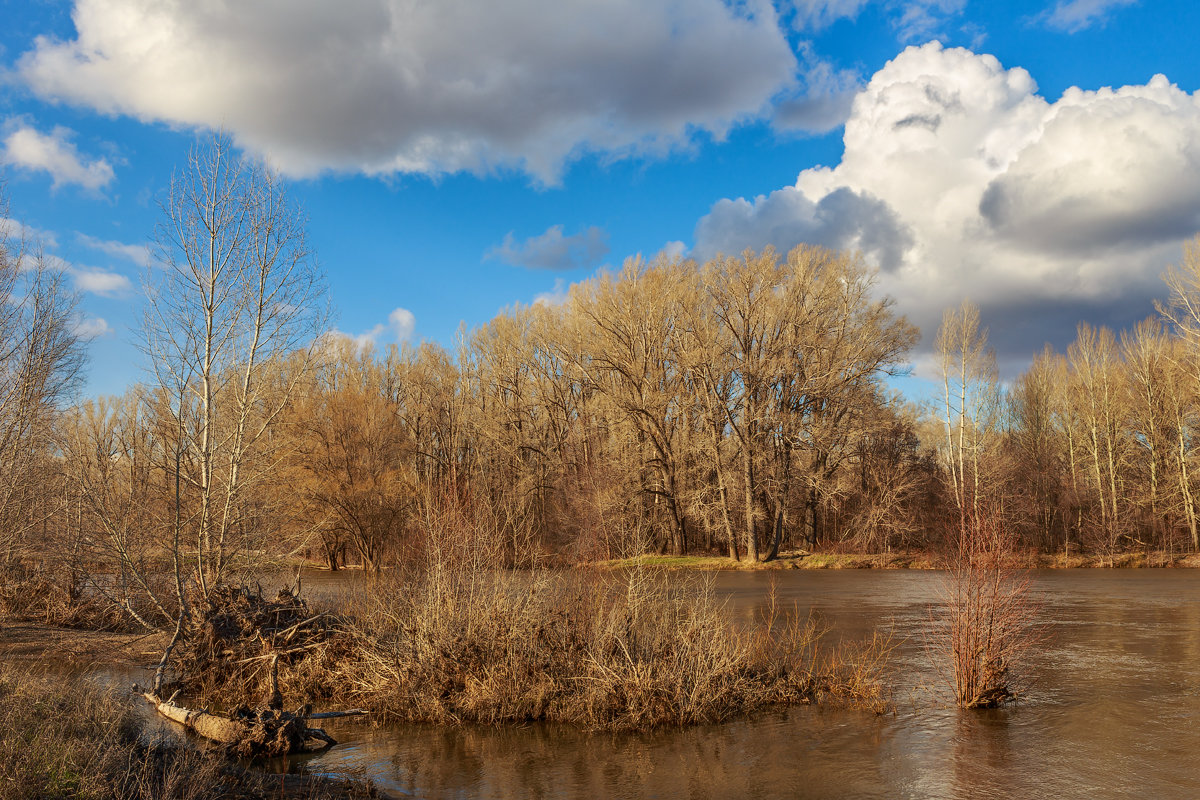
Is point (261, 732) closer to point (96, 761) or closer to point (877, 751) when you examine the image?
point (96, 761)

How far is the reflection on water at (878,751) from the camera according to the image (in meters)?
9.51

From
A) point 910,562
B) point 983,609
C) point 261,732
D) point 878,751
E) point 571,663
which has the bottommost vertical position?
point 878,751

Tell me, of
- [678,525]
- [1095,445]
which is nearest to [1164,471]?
[1095,445]

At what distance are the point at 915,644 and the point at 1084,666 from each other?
333 cm

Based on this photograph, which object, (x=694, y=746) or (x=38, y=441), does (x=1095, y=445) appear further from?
(x=38, y=441)

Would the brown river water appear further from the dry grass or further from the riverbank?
the riverbank

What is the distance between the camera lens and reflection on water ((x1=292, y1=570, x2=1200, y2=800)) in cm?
951

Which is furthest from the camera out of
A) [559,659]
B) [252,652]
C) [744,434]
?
[744,434]

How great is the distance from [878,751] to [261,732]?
8662mm

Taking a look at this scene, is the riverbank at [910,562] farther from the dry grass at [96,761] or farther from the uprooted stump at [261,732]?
the dry grass at [96,761]

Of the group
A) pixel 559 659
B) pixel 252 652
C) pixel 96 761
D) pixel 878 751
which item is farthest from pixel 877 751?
pixel 252 652

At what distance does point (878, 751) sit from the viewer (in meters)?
10.7

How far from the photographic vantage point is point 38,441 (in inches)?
955

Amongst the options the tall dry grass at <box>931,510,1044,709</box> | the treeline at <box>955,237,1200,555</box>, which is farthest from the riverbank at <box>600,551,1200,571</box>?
the tall dry grass at <box>931,510,1044,709</box>
